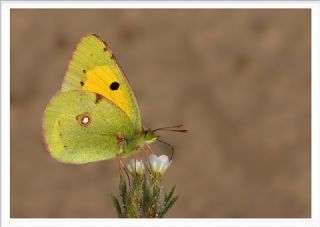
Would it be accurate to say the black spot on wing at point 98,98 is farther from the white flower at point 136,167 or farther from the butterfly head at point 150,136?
the white flower at point 136,167

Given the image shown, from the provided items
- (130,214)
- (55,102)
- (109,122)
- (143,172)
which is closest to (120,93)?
(109,122)

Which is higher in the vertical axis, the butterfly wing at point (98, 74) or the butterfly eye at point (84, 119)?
the butterfly wing at point (98, 74)

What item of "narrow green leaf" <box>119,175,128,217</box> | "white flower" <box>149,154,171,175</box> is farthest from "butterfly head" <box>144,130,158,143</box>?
"narrow green leaf" <box>119,175,128,217</box>

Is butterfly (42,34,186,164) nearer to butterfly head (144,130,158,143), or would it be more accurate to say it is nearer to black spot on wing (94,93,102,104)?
black spot on wing (94,93,102,104)

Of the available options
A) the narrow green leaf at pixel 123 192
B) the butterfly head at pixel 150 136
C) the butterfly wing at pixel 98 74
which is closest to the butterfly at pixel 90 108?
the butterfly wing at pixel 98 74

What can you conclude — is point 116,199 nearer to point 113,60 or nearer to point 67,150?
point 67,150

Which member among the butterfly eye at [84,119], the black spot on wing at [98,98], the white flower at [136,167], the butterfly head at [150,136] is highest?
the black spot on wing at [98,98]
